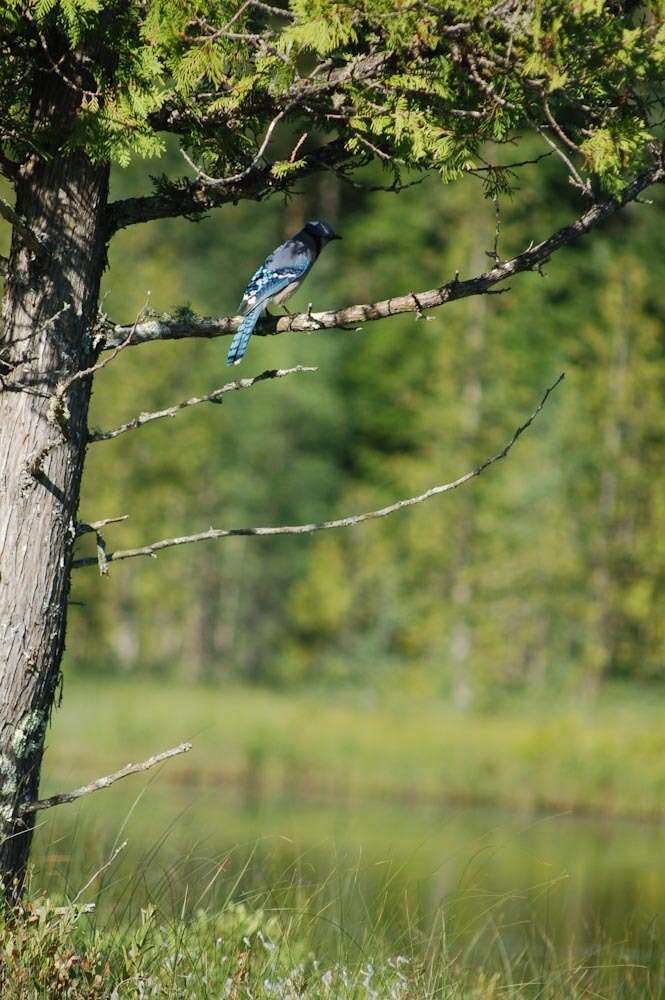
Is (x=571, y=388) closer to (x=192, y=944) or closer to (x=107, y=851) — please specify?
(x=107, y=851)

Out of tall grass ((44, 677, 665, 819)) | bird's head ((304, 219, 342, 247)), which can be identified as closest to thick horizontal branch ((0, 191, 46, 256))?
bird's head ((304, 219, 342, 247))

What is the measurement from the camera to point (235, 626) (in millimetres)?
32375

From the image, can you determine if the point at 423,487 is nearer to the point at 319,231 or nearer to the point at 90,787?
the point at 319,231

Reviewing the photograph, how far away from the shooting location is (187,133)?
4836 mm

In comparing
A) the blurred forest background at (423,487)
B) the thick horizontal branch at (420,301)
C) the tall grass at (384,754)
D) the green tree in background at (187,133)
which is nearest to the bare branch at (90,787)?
the green tree in background at (187,133)

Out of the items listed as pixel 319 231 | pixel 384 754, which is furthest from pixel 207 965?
pixel 384 754

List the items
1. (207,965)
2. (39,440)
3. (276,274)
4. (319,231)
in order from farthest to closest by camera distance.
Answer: (319,231), (276,274), (207,965), (39,440)

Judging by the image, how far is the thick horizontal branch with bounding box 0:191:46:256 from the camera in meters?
4.25

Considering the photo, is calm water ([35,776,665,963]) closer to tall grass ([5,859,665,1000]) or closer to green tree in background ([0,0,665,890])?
tall grass ([5,859,665,1000])

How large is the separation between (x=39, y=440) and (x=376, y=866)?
4870 mm

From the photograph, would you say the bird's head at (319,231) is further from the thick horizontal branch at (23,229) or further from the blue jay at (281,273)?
the thick horizontal branch at (23,229)

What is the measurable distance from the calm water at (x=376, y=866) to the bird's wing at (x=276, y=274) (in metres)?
2.18

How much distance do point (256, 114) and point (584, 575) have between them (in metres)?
19.9

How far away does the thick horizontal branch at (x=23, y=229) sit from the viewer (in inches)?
167
